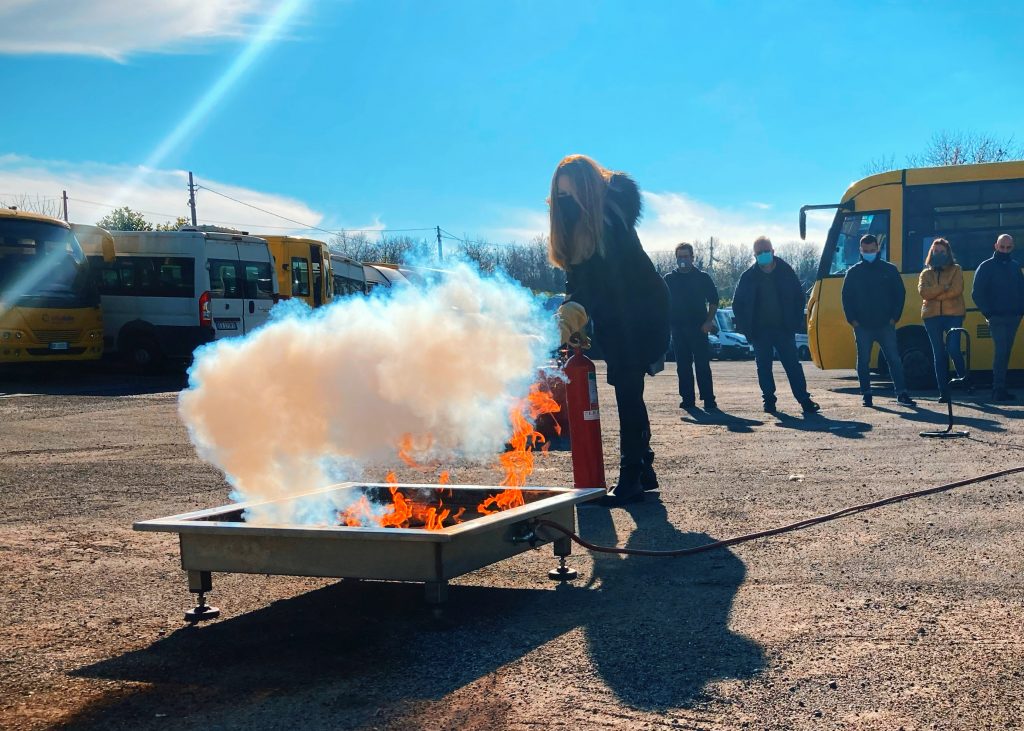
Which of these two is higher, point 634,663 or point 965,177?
point 965,177

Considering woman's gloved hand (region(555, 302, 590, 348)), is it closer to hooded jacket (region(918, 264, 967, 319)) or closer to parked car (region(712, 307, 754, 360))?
hooded jacket (region(918, 264, 967, 319))

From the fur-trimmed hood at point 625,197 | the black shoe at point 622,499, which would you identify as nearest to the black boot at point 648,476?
the black shoe at point 622,499

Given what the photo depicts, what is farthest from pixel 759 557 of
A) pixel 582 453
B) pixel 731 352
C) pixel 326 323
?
pixel 731 352

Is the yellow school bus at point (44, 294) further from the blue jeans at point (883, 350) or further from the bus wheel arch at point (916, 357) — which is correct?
the bus wheel arch at point (916, 357)

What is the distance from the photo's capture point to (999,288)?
40.6 feet

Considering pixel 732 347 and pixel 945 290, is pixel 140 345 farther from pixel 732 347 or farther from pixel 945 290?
pixel 732 347

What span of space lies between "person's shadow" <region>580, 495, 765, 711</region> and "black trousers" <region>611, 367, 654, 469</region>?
3.03ft

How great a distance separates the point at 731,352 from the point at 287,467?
34.7m

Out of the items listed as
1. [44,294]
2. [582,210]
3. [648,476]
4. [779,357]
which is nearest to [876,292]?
[779,357]

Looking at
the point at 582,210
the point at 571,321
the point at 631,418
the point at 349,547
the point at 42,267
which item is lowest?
the point at 349,547

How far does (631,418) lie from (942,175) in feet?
Answer: 38.8

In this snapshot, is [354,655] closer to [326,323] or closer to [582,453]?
[326,323]

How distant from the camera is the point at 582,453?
589 cm

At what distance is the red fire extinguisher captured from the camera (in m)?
5.89
